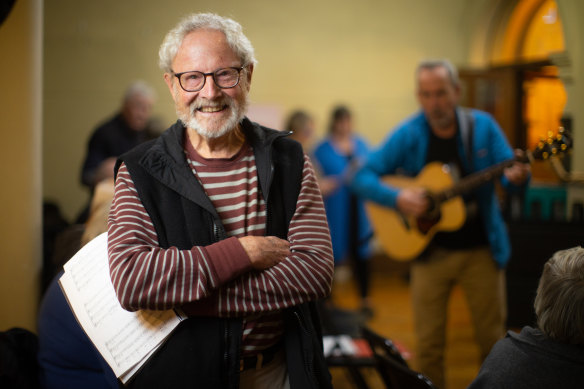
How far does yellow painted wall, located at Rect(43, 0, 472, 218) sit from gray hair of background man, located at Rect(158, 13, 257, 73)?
4937 mm

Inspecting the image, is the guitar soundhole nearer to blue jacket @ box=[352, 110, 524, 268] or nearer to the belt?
blue jacket @ box=[352, 110, 524, 268]

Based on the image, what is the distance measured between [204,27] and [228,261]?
64 centimetres

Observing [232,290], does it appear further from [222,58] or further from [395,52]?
[395,52]

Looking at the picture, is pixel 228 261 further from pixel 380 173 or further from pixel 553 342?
pixel 380 173

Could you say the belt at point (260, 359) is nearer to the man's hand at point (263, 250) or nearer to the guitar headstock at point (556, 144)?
the man's hand at point (263, 250)

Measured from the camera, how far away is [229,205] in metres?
1.66

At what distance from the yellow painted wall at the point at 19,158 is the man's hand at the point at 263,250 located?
1.60 metres

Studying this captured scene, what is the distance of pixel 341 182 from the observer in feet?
19.2

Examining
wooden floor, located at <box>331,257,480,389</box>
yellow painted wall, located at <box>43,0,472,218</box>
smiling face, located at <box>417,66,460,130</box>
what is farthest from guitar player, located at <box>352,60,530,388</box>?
yellow painted wall, located at <box>43,0,472,218</box>

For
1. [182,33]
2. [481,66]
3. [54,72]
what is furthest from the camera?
[481,66]

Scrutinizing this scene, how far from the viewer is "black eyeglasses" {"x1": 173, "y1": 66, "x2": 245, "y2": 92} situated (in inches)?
64.6

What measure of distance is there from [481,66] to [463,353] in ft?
13.1

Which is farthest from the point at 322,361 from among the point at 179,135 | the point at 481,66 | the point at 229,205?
the point at 481,66

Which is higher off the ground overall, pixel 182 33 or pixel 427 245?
pixel 182 33
